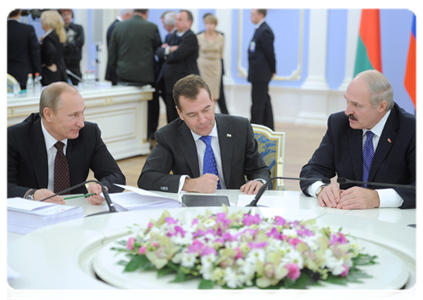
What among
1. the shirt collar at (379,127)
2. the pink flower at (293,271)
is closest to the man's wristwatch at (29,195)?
the pink flower at (293,271)

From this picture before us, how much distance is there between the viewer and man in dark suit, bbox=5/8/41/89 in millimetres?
5508

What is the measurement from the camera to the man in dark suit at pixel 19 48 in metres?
5.51

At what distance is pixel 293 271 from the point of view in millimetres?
1006

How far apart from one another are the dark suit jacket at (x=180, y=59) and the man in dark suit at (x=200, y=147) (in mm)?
3647

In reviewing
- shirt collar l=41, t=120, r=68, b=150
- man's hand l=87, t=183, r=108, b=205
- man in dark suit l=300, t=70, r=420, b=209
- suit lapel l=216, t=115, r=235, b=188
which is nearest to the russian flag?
man in dark suit l=300, t=70, r=420, b=209

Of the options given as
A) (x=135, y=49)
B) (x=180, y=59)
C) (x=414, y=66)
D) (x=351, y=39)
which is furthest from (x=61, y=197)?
(x=351, y=39)

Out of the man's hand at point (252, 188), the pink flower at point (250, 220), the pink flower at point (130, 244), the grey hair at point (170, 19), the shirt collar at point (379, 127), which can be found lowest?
the man's hand at point (252, 188)

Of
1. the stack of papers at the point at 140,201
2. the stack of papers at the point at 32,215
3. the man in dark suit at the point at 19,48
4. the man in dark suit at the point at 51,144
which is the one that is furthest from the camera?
the man in dark suit at the point at 19,48

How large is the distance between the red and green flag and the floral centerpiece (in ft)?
14.9

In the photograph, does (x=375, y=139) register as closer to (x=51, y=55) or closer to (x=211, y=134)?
(x=211, y=134)

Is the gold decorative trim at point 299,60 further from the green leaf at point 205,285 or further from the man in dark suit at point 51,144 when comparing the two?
the green leaf at point 205,285

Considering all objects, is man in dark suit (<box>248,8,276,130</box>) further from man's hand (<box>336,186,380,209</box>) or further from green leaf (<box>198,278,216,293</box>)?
green leaf (<box>198,278,216,293</box>)

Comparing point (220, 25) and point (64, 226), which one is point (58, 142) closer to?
point (64, 226)

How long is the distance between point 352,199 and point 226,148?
741mm
